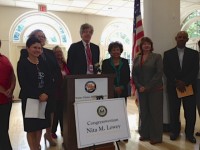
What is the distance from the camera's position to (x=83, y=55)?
2680 mm

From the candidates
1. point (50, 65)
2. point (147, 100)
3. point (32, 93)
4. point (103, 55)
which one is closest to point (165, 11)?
point (147, 100)

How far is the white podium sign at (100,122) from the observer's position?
203 centimetres

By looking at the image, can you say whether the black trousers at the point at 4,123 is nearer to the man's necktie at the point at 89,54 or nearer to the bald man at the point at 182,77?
the man's necktie at the point at 89,54

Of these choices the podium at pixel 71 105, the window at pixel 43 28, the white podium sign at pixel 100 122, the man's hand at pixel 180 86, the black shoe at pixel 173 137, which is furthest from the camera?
the window at pixel 43 28

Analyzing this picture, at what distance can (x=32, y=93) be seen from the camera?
207cm

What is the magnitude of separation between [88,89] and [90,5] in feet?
18.2

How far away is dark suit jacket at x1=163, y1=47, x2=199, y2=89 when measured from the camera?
300 centimetres

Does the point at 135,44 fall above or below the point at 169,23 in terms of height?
below

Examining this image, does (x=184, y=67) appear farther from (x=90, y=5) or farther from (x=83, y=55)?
(x=90, y=5)

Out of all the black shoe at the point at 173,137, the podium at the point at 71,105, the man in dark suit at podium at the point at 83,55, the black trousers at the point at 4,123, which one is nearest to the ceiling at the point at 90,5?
the man in dark suit at podium at the point at 83,55

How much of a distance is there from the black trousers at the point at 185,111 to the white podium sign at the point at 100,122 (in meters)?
1.21

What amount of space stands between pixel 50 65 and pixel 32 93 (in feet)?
1.52

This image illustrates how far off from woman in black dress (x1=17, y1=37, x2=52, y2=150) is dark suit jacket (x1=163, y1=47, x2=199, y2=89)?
1.86 metres

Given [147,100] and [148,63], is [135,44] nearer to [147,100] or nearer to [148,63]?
[148,63]
